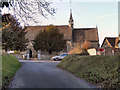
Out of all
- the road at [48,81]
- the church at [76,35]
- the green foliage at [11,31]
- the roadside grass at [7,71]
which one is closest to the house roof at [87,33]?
the church at [76,35]

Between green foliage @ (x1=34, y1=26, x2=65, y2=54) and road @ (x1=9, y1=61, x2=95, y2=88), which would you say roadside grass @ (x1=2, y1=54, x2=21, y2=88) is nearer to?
road @ (x1=9, y1=61, x2=95, y2=88)

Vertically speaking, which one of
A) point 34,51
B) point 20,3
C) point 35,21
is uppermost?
point 20,3

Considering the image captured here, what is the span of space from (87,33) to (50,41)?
17358mm

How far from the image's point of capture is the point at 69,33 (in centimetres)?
6456

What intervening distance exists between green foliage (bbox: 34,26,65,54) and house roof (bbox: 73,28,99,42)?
1281 centimetres

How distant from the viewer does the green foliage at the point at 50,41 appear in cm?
5278

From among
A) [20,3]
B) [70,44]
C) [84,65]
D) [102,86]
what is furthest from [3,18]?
[70,44]

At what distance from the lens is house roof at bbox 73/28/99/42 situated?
64525 mm

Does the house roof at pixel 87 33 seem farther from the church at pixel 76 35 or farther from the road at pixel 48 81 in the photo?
the road at pixel 48 81

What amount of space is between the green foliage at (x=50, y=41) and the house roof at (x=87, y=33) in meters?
12.8

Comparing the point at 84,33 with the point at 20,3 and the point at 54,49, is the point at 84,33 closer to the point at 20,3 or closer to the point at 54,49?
the point at 54,49

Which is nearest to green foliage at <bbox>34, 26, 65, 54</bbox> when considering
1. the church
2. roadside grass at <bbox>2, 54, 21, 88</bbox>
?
the church

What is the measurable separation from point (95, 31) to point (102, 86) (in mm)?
58443

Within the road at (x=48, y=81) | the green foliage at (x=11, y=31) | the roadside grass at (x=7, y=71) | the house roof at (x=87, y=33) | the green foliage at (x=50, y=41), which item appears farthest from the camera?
the house roof at (x=87, y=33)
